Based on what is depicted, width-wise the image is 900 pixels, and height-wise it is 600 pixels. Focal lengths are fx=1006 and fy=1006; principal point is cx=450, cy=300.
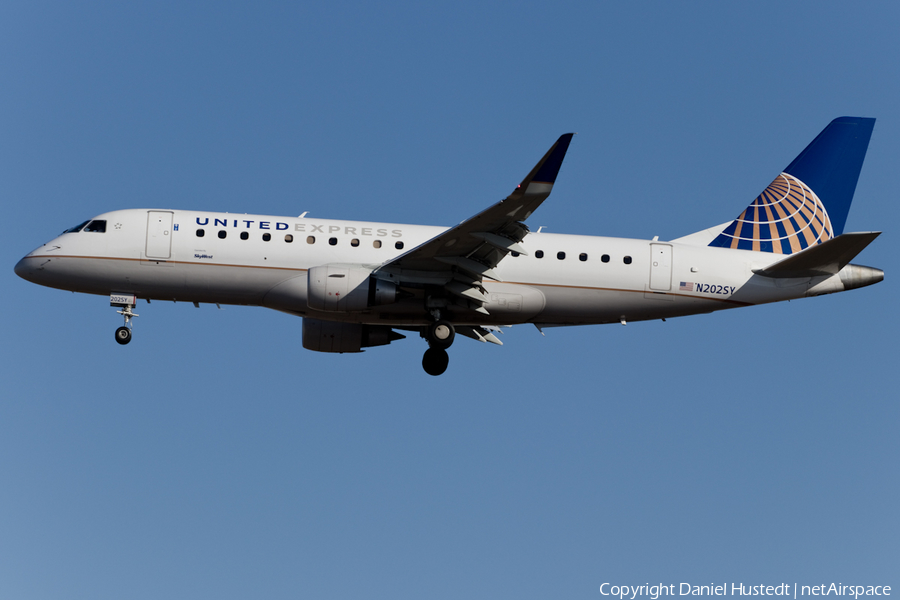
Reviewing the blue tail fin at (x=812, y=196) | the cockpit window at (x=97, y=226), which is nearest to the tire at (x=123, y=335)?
the cockpit window at (x=97, y=226)

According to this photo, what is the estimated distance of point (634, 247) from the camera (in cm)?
3012

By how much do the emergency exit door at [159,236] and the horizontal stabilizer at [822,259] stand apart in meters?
17.4

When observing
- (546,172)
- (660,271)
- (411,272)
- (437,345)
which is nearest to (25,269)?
(411,272)

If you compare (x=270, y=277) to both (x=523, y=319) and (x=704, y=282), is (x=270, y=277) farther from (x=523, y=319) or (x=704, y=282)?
(x=704, y=282)

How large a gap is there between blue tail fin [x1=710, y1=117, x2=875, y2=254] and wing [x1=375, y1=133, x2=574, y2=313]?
8676 millimetres

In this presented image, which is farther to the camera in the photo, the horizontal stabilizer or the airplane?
the airplane

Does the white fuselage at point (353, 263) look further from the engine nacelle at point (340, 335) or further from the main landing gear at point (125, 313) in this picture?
the engine nacelle at point (340, 335)

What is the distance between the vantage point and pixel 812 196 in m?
33.5

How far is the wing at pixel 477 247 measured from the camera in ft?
79.3

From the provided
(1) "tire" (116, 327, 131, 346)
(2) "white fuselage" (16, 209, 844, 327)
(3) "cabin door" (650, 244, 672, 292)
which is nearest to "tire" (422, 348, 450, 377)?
(2) "white fuselage" (16, 209, 844, 327)

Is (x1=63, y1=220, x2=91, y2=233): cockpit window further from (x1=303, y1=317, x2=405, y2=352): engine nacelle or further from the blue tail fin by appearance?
the blue tail fin

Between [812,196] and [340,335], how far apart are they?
16.3 metres

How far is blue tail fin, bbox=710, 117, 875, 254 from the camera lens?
32312 millimetres

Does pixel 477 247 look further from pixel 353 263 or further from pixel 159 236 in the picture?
pixel 159 236
